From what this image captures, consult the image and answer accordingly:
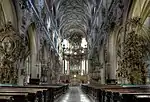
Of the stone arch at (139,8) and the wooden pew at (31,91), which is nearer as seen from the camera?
the wooden pew at (31,91)

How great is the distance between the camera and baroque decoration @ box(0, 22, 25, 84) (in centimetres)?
1215

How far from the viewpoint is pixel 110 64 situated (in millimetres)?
22266

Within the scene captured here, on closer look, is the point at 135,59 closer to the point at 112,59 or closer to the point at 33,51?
the point at 112,59

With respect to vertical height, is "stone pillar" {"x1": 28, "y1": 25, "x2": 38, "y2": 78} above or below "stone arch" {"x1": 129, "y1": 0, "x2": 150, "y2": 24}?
below

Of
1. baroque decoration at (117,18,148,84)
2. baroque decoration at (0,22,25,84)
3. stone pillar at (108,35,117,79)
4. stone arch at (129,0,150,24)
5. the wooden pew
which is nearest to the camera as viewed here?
the wooden pew

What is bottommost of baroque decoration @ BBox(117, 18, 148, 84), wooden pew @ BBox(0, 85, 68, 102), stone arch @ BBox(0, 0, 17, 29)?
wooden pew @ BBox(0, 85, 68, 102)

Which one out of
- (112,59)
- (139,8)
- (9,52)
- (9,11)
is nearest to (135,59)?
(139,8)

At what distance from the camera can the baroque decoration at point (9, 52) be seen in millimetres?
12148

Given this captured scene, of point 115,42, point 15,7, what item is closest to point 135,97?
point 15,7

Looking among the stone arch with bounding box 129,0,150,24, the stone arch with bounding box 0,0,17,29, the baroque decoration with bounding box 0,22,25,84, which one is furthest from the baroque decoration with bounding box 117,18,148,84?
the stone arch with bounding box 0,0,17,29

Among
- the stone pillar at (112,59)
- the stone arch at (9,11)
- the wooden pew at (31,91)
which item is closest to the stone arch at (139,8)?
the stone pillar at (112,59)

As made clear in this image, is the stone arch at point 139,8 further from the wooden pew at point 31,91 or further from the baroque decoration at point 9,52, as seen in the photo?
the wooden pew at point 31,91

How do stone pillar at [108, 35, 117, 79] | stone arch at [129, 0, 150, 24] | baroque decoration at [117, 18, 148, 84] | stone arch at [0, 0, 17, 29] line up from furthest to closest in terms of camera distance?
stone pillar at [108, 35, 117, 79], stone arch at [0, 0, 17, 29], stone arch at [129, 0, 150, 24], baroque decoration at [117, 18, 148, 84]

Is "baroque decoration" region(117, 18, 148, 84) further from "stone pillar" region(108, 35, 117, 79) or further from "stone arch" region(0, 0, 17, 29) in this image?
"stone pillar" region(108, 35, 117, 79)
